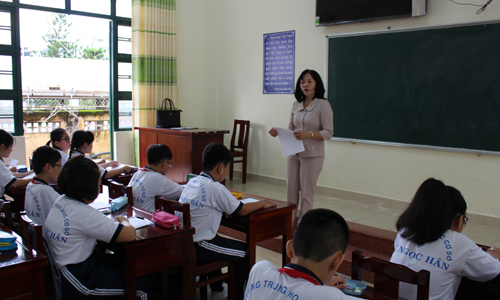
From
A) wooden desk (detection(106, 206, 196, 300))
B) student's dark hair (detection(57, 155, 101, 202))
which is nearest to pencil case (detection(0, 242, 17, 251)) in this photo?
student's dark hair (detection(57, 155, 101, 202))

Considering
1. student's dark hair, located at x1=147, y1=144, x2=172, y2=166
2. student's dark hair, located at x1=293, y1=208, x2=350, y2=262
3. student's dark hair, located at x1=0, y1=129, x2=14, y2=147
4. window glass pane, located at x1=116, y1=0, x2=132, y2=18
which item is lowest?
student's dark hair, located at x1=293, y1=208, x2=350, y2=262

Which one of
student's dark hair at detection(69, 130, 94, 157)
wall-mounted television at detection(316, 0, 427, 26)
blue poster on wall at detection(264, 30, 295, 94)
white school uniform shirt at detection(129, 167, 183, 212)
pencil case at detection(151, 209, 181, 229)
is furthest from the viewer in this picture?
blue poster on wall at detection(264, 30, 295, 94)

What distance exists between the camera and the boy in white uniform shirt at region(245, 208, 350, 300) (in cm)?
112

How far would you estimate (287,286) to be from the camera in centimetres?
112

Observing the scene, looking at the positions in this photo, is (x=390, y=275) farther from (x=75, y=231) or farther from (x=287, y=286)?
(x=75, y=231)

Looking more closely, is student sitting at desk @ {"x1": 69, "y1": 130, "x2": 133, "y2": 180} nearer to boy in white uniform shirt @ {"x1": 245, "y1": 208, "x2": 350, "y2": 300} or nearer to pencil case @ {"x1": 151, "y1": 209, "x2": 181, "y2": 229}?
pencil case @ {"x1": 151, "y1": 209, "x2": 181, "y2": 229}

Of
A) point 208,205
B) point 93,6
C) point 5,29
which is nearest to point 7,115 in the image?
point 5,29

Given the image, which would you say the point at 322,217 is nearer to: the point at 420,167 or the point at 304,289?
the point at 304,289

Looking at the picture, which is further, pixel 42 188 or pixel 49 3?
pixel 49 3

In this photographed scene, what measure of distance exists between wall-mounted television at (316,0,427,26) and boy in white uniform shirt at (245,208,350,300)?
3677 mm

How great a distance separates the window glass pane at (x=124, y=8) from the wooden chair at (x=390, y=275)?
5.64 m

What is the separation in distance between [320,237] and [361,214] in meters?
3.27

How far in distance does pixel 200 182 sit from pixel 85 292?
2.70ft

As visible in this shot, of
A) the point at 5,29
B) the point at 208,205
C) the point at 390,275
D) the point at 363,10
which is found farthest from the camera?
the point at 5,29
